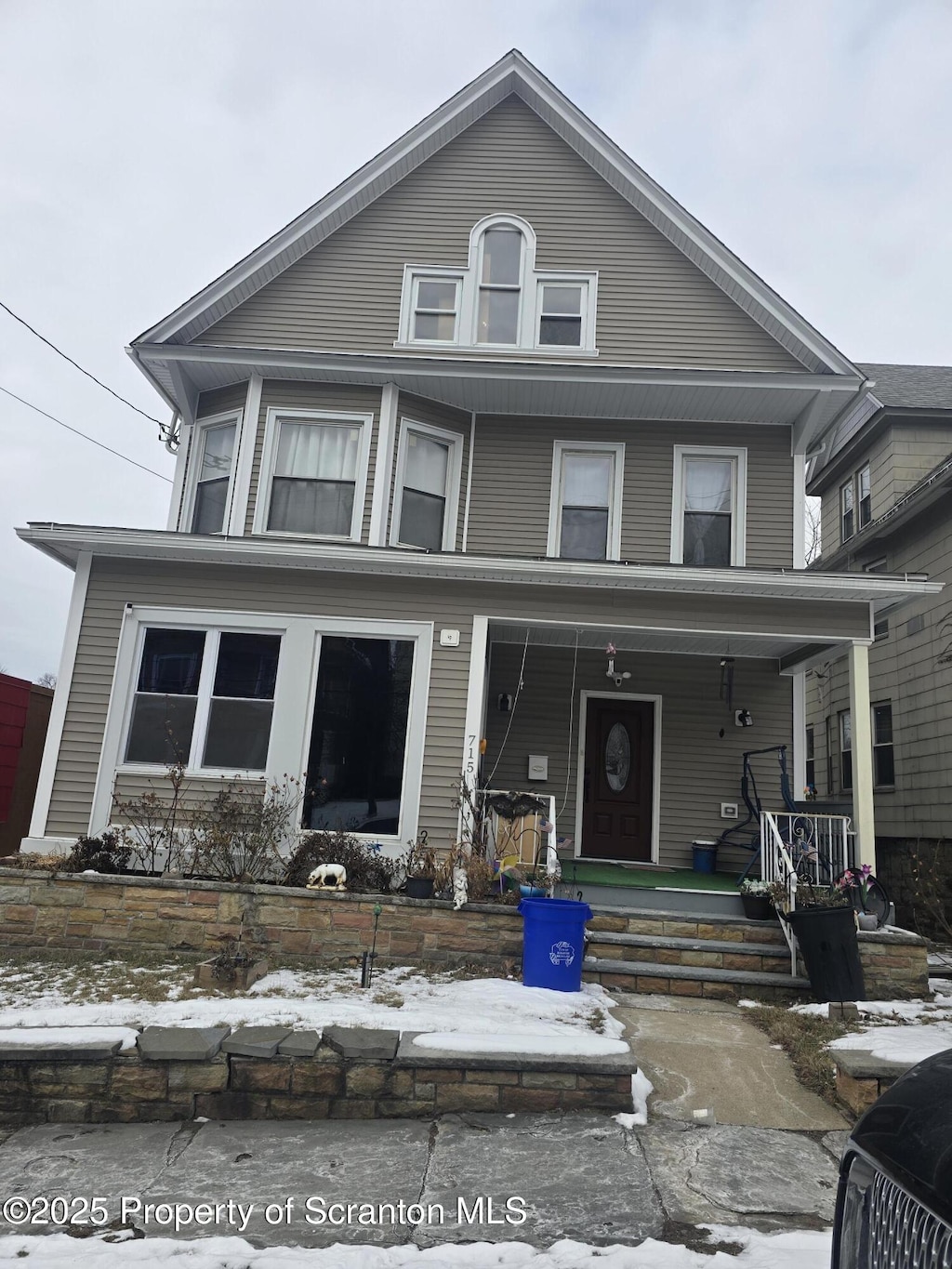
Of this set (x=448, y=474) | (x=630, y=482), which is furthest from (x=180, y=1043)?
(x=630, y=482)

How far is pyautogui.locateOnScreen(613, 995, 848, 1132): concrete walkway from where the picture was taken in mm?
4309

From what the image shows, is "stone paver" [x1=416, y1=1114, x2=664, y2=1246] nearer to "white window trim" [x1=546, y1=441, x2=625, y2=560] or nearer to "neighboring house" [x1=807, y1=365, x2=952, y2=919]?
"white window trim" [x1=546, y1=441, x2=625, y2=560]

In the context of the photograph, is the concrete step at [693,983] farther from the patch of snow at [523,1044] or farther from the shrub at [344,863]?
the patch of snow at [523,1044]

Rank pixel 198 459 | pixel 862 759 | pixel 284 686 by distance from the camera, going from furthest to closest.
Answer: pixel 198 459
pixel 284 686
pixel 862 759

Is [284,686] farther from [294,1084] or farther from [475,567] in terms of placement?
[294,1084]

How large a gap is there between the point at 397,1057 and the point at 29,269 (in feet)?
52.1

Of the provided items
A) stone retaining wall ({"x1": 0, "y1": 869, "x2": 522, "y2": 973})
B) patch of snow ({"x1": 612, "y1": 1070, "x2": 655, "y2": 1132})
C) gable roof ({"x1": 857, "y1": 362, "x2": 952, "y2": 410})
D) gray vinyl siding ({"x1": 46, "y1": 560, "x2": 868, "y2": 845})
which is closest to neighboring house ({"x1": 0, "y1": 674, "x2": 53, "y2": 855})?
gray vinyl siding ({"x1": 46, "y1": 560, "x2": 868, "y2": 845})

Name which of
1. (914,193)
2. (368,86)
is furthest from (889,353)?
(368,86)

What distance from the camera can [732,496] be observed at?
395 inches

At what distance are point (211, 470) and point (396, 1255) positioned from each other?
8.77 m

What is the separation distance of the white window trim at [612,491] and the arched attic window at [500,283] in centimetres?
148

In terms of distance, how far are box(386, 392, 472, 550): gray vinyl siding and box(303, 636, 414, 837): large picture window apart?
7.55 feet

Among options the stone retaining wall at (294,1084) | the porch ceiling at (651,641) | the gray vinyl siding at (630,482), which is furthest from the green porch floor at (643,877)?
the gray vinyl siding at (630,482)

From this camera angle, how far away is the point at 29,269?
15.1 m
